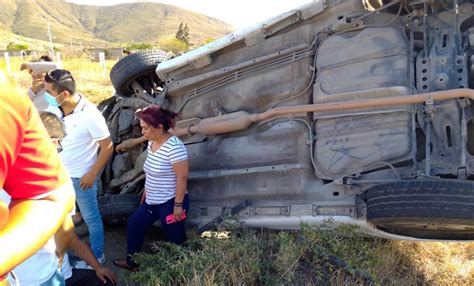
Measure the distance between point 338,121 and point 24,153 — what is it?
2.85 m

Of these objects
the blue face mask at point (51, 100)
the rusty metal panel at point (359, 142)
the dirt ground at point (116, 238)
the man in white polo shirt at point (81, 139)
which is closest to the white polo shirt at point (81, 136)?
the man in white polo shirt at point (81, 139)

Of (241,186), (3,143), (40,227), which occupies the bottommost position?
(241,186)

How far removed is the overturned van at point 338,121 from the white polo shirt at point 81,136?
81 centimetres

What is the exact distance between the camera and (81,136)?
13.1 feet

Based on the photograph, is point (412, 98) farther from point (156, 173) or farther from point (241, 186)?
point (156, 173)

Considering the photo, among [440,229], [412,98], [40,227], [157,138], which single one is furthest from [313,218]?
[40,227]

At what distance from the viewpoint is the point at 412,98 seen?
330 centimetres

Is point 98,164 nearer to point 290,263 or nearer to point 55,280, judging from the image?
point 290,263

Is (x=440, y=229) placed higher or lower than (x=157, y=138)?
lower

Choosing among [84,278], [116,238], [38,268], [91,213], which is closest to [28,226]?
[38,268]

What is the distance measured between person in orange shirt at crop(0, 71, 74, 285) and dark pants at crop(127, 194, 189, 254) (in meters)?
2.90

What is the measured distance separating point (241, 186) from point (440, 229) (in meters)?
1.60

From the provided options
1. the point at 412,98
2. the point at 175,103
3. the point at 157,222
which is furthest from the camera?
the point at 175,103

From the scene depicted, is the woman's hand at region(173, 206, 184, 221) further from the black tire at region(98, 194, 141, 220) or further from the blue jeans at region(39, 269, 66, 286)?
the blue jeans at region(39, 269, 66, 286)
